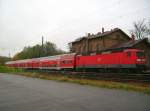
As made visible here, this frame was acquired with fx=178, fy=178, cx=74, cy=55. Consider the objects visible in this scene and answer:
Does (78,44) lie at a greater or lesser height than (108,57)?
greater

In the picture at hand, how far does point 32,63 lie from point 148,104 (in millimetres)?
42873

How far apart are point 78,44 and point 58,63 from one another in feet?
63.1

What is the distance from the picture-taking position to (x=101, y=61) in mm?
25781

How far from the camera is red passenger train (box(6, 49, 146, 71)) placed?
858 inches

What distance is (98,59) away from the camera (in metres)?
26.4

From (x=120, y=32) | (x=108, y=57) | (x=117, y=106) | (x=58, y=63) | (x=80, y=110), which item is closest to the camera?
(x=80, y=110)

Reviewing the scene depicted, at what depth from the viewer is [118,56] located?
23344mm

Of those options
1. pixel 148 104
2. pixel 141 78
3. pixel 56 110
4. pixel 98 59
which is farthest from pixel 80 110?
pixel 98 59

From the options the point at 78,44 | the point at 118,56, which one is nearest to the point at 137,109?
the point at 118,56

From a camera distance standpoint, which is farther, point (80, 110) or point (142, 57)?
point (142, 57)

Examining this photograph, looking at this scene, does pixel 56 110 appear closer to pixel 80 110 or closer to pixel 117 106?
pixel 80 110

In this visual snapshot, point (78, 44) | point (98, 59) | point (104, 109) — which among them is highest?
point (78, 44)

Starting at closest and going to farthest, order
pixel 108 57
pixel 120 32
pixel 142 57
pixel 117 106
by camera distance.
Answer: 1. pixel 117 106
2. pixel 142 57
3. pixel 108 57
4. pixel 120 32

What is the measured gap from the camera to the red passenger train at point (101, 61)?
21783 millimetres
